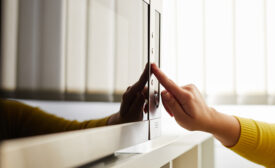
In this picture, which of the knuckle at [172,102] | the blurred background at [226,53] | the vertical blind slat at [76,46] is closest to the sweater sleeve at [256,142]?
the knuckle at [172,102]

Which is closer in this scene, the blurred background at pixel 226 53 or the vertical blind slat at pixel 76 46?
the vertical blind slat at pixel 76 46

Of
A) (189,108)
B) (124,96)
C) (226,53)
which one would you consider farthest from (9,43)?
(226,53)

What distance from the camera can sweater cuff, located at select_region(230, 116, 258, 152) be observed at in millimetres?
609

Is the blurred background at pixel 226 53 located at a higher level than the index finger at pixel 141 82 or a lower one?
higher

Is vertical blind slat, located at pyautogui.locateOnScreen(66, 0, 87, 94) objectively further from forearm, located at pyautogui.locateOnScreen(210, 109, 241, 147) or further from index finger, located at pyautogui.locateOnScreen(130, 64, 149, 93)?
forearm, located at pyautogui.locateOnScreen(210, 109, 241, 147)

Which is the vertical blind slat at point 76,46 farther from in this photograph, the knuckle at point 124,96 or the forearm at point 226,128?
the forearm at point 226,128

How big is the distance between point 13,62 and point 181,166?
0.71m

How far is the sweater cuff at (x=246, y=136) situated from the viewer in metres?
0.61

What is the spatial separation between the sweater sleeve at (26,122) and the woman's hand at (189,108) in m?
0.24

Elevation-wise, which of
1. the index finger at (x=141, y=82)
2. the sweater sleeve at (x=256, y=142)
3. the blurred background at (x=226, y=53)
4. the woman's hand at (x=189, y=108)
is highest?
the blurred background at (x=226, y=53)

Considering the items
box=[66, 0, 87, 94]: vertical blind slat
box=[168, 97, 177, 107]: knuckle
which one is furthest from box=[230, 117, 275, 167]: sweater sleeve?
box=[66, 0, 87, 94]: vertical blind slat

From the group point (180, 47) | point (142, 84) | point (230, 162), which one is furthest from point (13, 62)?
point (180, 47)

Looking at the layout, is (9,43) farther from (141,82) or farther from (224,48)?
(224,48)

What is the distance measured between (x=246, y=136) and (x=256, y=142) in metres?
0.04
